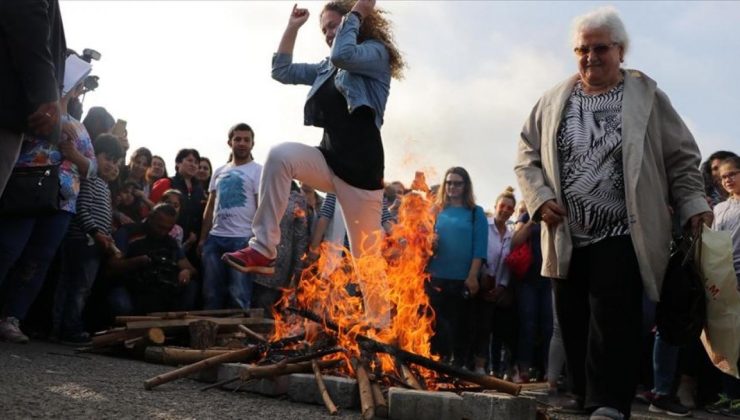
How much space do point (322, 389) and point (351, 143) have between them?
1744 mm

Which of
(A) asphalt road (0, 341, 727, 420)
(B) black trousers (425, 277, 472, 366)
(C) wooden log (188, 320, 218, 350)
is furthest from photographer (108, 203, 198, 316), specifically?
(B) black trousers (425, 277, 472, 366)

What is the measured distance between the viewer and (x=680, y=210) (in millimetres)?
4598

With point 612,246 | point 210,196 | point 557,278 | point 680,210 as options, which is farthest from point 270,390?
point 210,196

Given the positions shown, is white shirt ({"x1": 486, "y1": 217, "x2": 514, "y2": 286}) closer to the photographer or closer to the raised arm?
the photographer

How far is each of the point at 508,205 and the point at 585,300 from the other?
4929mm

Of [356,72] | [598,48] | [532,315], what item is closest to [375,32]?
[356,72]

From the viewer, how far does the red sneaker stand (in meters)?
5.28

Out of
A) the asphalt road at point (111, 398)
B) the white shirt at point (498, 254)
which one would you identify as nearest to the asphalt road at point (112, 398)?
the asphalt road at point (111, 398)

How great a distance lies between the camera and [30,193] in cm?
659

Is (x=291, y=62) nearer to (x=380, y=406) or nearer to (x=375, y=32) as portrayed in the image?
(x=375, y=32)

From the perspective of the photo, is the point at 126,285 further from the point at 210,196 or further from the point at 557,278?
the point at 557,278

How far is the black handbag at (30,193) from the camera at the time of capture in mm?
6523

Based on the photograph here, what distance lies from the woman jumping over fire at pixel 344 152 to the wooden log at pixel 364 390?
1.08m

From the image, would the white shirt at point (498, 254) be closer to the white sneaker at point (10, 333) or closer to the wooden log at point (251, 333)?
the wooden log at point (251, 333)
